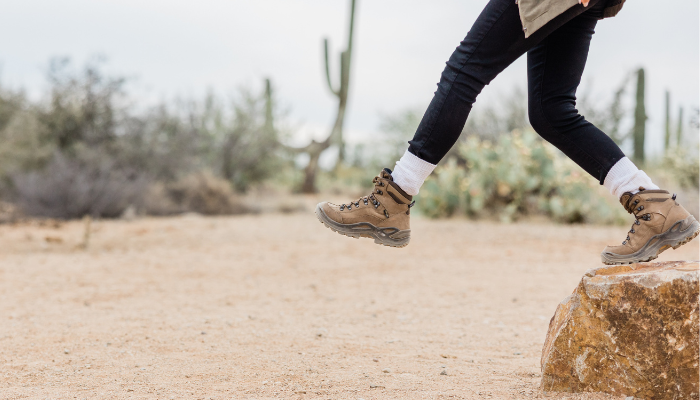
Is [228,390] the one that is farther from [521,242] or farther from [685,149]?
[685,149]

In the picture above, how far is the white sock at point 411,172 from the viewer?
8.48ft

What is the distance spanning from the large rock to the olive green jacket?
3.37 ft

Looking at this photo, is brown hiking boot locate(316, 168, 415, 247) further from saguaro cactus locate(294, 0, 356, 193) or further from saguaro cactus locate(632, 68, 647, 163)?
saguaro cactus locate(632, 68, 647, 163)

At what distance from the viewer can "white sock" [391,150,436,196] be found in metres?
2.58

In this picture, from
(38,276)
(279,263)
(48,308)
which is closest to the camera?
(48,308)

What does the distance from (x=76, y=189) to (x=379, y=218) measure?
28.0 feet

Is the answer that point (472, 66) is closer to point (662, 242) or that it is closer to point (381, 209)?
Answer: point (381, 209)

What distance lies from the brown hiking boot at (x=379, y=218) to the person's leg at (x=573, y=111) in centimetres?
71

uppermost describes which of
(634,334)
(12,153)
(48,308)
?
(12,153)

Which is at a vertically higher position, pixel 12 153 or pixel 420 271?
pixel 12 153

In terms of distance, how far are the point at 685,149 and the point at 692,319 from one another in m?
10.8

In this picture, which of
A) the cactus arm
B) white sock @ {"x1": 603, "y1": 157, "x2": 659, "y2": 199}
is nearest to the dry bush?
the cactus arm

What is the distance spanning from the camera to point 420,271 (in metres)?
6.37

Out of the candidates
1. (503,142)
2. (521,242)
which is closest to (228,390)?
(521,242)
